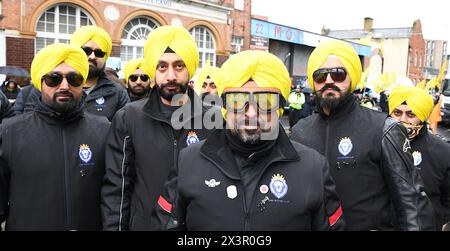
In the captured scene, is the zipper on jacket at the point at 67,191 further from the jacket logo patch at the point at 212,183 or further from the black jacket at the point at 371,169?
the black jacket at the point at 371,169

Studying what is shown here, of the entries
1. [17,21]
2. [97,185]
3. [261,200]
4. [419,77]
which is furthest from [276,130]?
[419,77]

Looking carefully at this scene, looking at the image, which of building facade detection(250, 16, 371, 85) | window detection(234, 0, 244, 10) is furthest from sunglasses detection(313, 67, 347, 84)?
window detection(234, 0, 244, 10)

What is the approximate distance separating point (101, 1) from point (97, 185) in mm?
15995

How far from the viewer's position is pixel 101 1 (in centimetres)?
1733

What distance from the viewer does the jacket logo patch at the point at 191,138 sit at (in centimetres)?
291

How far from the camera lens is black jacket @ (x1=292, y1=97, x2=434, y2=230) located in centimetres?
254

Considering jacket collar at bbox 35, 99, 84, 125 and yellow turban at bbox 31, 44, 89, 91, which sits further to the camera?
yellow turban at bbox 31, 44, 89, 91

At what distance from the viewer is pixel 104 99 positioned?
14.9ft

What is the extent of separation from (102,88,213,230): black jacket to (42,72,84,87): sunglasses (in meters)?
0.43

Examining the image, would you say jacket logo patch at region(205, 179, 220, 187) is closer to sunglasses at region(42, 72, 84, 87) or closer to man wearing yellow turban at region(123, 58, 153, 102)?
sunglasses at region(42, 72, 84, 87)

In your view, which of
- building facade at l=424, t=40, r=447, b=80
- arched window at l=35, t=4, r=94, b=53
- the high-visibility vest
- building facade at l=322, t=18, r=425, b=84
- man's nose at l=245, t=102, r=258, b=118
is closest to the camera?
man's nose at l=245, t=102, r=258, b=118

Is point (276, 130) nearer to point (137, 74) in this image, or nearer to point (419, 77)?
point (137, 74)

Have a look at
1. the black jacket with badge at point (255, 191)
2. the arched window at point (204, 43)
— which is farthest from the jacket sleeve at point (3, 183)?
the arched window at point (204, 43)

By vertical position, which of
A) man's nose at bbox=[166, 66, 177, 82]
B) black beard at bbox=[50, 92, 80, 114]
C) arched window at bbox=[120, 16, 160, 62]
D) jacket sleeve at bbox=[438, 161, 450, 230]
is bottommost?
jacket sleeve at bbox=[438, 161, 450, 230]
